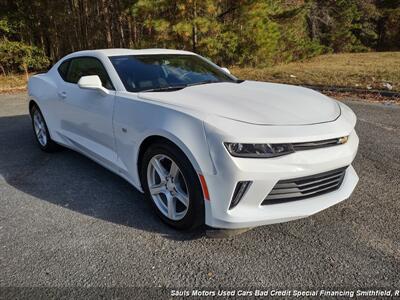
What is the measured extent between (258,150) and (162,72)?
1614 millimetres

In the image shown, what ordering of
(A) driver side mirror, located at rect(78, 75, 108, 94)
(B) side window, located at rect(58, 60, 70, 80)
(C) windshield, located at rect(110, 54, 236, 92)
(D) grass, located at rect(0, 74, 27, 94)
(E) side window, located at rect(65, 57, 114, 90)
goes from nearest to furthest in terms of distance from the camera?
(A) driver side mirror, located at rect(78, 75, 108, 94)
(C) windshield, located at rect(110, 54, 236, 92)
(E) side window, located at rect(65, 57, 114, 90)
(B) side window, located at rect(58, 60, 70, 80)
(D) grass, located at rect(0, 74, 27, 94)

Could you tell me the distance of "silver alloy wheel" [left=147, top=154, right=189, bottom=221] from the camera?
257cm

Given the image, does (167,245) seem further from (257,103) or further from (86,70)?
(86,70)

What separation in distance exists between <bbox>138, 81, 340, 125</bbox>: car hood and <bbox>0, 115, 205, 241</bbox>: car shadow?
958mm

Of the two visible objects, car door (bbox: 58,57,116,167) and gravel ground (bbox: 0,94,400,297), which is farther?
car door (bbox: 58,57,116,167)

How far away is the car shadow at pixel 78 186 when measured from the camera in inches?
113

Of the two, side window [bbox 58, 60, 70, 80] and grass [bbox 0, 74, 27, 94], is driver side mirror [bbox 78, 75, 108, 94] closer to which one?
side window [bbox 58, 60, 70, 80]

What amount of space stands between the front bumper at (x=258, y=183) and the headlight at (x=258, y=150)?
0.03 meters

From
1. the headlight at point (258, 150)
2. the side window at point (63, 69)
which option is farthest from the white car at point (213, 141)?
the side window at point (63, 69)

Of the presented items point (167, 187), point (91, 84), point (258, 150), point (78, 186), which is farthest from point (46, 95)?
point (258, 150)

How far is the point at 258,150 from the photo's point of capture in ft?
7.17

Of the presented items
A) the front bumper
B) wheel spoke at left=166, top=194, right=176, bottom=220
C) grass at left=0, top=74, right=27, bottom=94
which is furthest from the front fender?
grass at left=0, top=74, right=27, bottom=94

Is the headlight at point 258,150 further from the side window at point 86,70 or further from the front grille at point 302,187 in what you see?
the side window at point 86,70

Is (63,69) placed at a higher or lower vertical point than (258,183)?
higher
